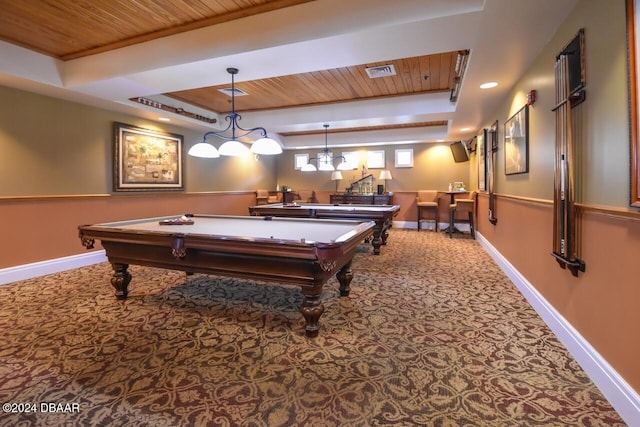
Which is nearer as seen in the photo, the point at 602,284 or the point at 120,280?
the point at 602,284

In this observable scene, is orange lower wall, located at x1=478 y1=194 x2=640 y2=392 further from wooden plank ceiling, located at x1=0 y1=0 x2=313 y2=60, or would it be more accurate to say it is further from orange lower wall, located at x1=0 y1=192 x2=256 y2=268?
orange lower wall, located at x1=0 y1=192 x2=256 y2=268

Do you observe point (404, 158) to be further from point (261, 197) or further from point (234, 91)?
point (234, 91)

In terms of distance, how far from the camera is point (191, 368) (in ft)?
6.49

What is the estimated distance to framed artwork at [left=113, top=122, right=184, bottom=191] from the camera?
497 cm

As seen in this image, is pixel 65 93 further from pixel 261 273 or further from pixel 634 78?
pixel 634 78

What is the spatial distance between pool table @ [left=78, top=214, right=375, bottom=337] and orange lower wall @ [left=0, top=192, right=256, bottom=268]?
1650mm

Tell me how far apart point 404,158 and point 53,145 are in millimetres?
7580

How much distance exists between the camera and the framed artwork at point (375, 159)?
9008 mm

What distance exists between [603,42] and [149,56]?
12.4 ft

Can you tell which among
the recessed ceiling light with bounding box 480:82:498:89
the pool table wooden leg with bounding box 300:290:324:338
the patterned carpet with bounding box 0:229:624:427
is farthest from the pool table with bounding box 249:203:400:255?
the pool table wooden leg with bounding box 300:290:324:338

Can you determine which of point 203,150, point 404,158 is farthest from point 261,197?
point 203,150

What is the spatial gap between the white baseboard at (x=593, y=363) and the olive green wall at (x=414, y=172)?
19.0ft

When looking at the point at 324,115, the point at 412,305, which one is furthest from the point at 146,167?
the point at 412,305

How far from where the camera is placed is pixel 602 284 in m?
1.83
